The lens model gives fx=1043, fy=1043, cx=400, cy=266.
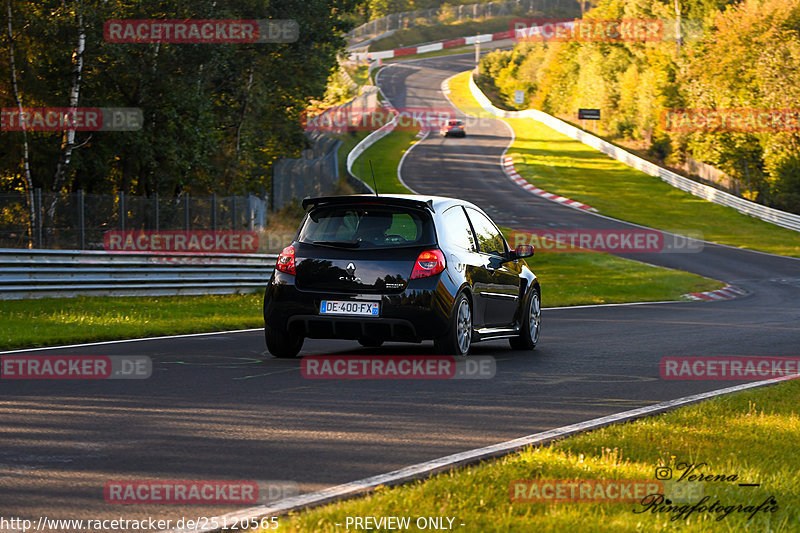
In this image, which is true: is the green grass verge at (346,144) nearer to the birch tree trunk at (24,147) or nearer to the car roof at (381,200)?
the birch tree trunk at (24,147)

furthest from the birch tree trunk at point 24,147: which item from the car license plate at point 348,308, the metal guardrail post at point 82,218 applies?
the car license plate at point 348,308

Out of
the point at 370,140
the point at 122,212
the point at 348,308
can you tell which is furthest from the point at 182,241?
the point at 370,140

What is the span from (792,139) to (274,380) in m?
53.9

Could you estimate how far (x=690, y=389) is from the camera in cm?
978

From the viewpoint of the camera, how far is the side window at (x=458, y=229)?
11273 mm

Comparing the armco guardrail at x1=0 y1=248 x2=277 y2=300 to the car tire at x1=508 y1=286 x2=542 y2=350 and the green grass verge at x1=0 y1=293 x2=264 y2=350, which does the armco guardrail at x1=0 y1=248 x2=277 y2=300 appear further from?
the car tire at x1=508 y1=286 x2=542 y2=350

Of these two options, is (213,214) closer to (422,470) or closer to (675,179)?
(422,470)

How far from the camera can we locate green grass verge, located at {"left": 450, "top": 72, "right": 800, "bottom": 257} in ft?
A: 154

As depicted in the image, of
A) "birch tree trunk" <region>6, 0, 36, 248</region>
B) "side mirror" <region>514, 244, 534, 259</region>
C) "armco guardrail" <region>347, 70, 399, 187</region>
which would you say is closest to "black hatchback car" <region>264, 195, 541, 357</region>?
"side mirror" <region>514, 244, 534, 259</region>

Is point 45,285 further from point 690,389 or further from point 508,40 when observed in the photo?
point 508,40

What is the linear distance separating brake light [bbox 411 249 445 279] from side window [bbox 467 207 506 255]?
1.44 meters

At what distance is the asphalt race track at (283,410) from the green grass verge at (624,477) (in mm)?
407

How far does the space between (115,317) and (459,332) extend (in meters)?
7.00

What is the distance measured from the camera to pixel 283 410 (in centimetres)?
802
